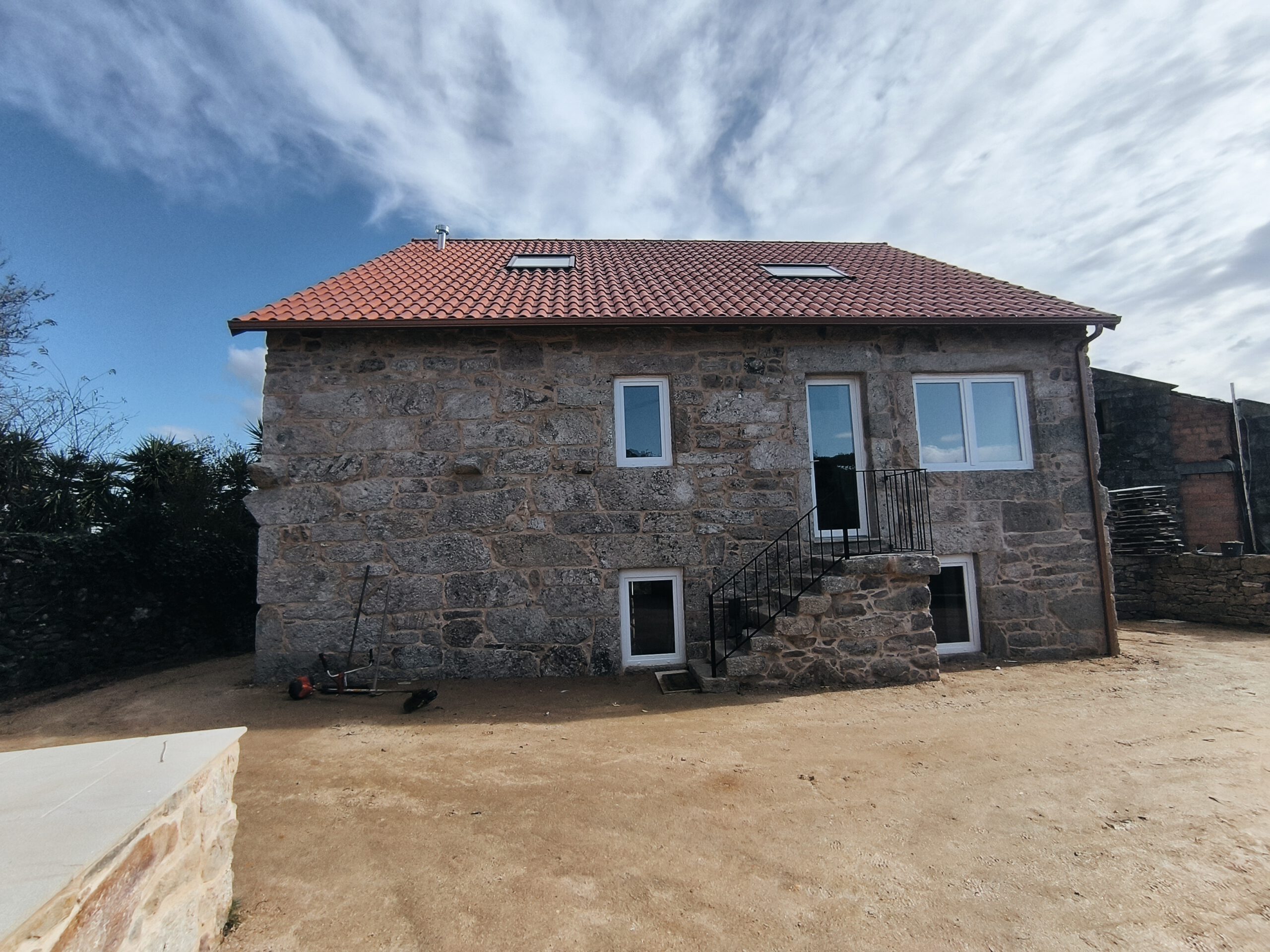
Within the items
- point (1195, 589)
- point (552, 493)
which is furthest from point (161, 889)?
point (1195, 589)

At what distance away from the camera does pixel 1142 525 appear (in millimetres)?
10289

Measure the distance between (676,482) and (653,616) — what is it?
1479 millimetres

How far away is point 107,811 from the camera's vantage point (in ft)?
6.22

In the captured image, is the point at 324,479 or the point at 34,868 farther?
the point at 324,479

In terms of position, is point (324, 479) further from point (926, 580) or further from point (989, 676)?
point (989, 676)

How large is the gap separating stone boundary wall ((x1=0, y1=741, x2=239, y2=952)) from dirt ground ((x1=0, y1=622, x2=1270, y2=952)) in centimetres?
30

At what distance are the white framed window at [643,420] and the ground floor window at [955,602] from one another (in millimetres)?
3477

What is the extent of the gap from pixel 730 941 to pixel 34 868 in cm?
223

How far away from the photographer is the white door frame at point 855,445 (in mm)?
7047

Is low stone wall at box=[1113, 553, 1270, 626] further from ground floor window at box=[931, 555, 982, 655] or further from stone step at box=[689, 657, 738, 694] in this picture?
stone step at box=[689, 657, 738, 694]

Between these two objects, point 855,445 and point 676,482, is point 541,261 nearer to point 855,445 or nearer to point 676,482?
point 676,482

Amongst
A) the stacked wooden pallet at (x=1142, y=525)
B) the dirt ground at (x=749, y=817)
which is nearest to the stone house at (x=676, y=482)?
the dirt ground at (x=749, y=817)

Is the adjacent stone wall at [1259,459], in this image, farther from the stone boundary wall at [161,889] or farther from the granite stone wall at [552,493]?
the stone boundary wall at [161,889]

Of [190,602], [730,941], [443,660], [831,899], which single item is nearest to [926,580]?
[831,899]
